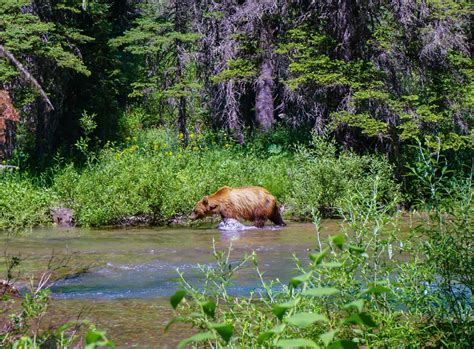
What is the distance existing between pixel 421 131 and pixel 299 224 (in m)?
4.27

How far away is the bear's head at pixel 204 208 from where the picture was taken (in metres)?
14.7

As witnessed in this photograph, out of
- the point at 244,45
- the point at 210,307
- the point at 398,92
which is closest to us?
the point at 210,307

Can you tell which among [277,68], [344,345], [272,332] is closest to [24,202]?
[277,68]

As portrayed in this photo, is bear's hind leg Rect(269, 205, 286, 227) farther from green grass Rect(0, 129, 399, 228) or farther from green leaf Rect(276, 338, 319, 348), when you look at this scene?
green leaf Rect(276, 338, 319, 348)

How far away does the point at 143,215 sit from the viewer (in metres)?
15.6

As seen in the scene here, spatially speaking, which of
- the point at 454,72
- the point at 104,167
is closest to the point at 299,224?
the point at 104,167

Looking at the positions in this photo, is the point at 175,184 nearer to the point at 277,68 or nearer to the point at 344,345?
the point at 277,68

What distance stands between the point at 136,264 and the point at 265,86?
13261 mm

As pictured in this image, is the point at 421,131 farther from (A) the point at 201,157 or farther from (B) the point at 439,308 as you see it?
(B) the point at 439,308

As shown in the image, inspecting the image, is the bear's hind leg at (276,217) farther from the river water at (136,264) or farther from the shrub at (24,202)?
the shrub at (24,202)

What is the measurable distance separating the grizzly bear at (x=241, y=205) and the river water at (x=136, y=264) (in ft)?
1.18

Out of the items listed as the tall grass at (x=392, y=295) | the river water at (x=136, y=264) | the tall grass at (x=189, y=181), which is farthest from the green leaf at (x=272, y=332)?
the tall grass at (x=189, y=181)

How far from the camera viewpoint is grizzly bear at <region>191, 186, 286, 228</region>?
14609 mm

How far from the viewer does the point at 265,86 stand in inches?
882
